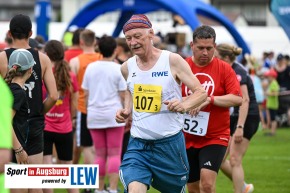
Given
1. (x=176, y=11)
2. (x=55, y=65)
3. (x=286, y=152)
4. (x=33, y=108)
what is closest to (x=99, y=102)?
(x=55, y=65)

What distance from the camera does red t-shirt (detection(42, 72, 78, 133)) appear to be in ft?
33.4

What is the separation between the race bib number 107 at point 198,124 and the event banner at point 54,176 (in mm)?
1834

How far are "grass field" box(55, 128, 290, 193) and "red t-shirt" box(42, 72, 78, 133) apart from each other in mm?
2002

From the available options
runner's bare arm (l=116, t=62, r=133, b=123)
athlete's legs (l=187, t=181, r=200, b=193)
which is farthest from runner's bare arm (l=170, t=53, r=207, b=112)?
athlete's legs (l=187, t=181, r=200, b=193)

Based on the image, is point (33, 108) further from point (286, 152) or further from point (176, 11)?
point (176, 11)

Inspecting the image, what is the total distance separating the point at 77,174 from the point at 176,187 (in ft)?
3.62

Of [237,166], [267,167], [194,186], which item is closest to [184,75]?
[194,186]

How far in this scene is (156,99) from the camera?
7383 mm

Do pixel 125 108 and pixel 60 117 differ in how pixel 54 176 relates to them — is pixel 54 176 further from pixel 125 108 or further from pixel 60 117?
pixel 60 117

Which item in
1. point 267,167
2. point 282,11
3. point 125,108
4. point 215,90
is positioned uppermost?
point 282,11

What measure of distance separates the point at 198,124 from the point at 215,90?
416 mm

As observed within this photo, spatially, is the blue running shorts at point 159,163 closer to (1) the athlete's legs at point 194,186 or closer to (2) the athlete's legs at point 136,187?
(2) the athlete's legs at point 136,187

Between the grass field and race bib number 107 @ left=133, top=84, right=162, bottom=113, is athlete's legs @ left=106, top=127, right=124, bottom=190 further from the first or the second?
race bib number 107 @ left=133, top=84, right=162, bottom=113

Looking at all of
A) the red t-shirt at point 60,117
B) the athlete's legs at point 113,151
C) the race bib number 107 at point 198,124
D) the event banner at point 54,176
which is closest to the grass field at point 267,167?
the athlete's legs at point 113,151
